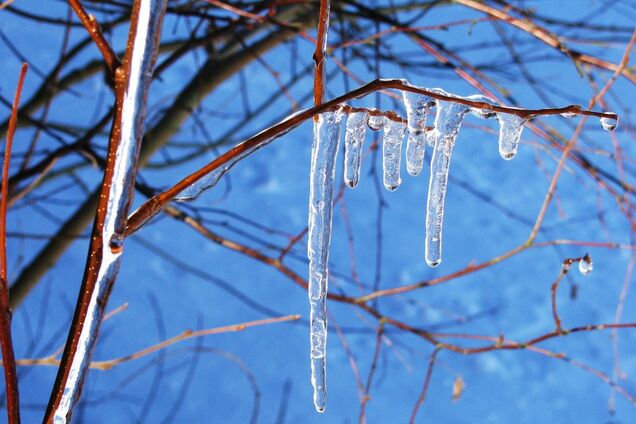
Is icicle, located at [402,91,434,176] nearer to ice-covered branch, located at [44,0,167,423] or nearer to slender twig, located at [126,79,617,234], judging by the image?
slender twig, located at [126,79,617,234]

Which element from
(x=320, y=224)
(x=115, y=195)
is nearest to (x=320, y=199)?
(x=320, y=224)

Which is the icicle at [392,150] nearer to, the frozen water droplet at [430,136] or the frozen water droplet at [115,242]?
the frozen water droplet at [430,136]

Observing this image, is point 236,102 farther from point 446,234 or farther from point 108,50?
point 108,50

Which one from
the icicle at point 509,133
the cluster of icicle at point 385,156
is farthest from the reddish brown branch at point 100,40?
the icicle at point 509,133

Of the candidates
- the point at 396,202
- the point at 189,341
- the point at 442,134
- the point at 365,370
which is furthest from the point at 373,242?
the point at 442,134

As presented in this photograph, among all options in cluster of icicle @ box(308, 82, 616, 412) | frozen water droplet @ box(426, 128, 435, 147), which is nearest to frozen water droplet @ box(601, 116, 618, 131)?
cluster of icicle @ box(308, 82, 616, 412)

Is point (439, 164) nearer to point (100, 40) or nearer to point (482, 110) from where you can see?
point (482, 110)
